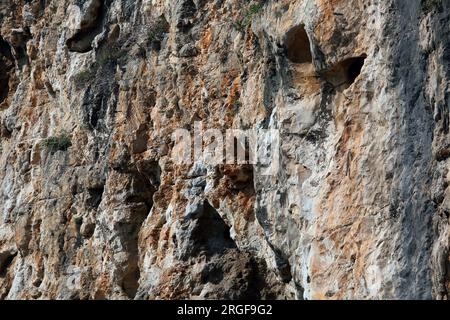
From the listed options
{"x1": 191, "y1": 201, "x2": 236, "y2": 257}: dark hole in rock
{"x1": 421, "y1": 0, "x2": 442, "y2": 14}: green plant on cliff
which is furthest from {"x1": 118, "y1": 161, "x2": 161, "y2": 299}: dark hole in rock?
{"x1": 421, "y1": 0, "x2": 442, "y2": 14}: green plant on cliff

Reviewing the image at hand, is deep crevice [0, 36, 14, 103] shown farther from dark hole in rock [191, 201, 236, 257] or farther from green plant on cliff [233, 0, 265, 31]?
green plant on cliff [233, 0, 265, 31]

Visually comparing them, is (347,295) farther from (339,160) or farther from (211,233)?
(211,233)

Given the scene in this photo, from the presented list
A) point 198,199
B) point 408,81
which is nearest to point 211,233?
point 198,199

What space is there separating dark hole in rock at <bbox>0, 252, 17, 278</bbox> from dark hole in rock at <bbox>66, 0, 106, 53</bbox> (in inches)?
152

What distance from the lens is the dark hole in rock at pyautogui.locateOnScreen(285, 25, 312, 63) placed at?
8.80 metres

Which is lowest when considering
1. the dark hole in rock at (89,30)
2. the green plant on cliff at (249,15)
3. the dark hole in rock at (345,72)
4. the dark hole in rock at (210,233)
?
the dark hole in rock at (210,233)

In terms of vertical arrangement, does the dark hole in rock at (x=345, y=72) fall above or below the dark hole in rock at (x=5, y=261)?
above

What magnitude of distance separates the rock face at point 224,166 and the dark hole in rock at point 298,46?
14mm

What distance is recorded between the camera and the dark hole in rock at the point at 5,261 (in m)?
16.2

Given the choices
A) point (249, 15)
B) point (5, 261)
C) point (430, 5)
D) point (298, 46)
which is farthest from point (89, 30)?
point (430, 5)

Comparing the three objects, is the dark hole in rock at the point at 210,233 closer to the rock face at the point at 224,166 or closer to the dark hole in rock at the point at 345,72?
the rock face at the point at 224,166

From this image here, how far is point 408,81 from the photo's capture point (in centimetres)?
757

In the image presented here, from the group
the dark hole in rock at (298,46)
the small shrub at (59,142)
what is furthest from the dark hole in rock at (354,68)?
the small shrub at (59,142)

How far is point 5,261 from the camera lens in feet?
53.5
